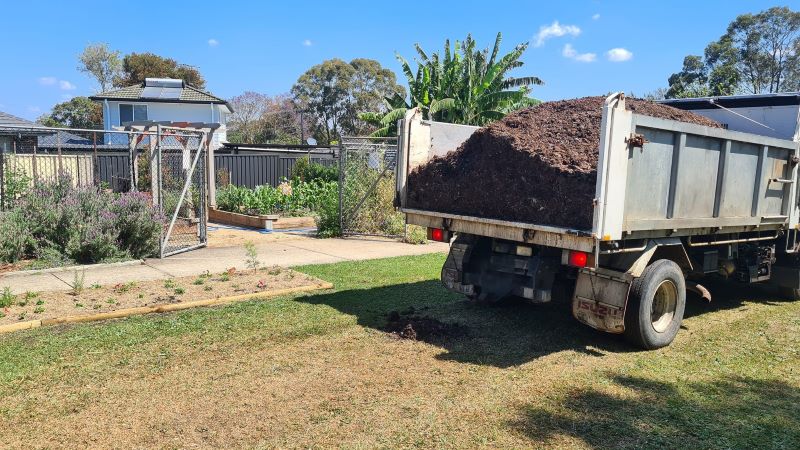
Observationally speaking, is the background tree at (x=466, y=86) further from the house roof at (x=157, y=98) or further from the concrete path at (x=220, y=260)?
the house roof at (x=157, y=98)

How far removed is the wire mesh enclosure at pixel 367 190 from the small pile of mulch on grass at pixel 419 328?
7227 mm

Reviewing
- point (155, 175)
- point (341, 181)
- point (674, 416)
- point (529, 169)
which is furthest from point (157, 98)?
point (674, 416)

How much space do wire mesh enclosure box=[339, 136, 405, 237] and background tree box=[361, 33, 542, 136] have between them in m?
7.44

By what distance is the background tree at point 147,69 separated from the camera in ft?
180

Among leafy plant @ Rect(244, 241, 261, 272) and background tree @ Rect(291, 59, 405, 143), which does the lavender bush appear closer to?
leafy plant @ Rect(244, 241, 261, 272)

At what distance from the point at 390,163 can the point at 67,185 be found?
6622 millimetres

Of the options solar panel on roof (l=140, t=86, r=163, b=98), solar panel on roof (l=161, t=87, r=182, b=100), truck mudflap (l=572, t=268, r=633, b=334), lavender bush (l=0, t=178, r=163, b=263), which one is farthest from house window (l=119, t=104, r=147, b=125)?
truck mudflap (l=572, t=268, r=633, b=334)

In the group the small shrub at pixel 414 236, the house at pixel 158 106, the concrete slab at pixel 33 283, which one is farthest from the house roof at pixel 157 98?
the concrete slab at pixel 33 283

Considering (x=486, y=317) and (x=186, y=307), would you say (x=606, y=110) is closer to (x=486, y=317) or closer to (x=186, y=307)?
(x=486, y=317)

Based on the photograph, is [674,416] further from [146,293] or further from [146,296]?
[146,293]

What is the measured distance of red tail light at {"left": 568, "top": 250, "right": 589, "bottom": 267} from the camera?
17.7 feet

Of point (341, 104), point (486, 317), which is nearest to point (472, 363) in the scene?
point (486, 317)

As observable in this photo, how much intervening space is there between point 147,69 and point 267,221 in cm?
4603

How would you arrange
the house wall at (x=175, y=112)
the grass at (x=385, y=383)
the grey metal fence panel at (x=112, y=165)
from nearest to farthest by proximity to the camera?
the grass at (x=385, y=383) → the grey metal fence panel at (x=112, y=165) → the house wall at (x=175, y=112)
